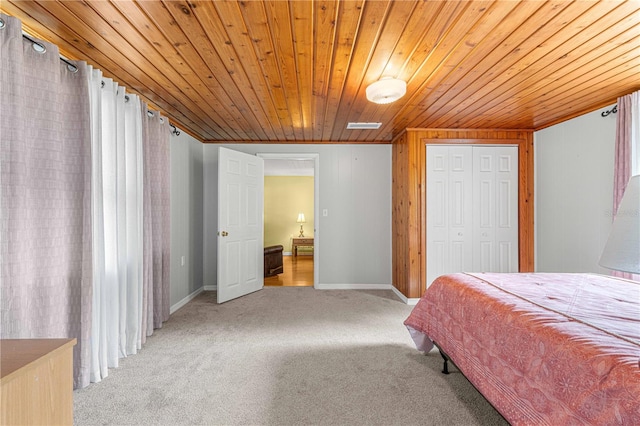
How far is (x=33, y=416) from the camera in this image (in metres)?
0.86

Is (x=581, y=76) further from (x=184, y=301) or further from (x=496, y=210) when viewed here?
(x=184, y=301)

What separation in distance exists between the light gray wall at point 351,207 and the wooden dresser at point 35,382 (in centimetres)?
372

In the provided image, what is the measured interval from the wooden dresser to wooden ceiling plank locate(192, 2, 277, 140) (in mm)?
1624

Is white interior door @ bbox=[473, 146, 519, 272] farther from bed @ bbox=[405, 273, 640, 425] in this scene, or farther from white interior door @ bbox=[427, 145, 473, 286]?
bed @ bbox=[405, 273, 640, 425]

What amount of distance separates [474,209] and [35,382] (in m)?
4.18

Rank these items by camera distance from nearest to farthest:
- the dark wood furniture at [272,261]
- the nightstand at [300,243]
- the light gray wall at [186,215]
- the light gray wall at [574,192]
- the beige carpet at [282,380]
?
the beige carpet at [282,380], the light gray wall at [574,192], the light gray wall at [186,215], the dark wood furniture at [272,261], the nightstand at [300,243]

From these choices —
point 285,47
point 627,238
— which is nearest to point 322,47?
point 285,47

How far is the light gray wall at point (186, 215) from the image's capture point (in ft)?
12.1

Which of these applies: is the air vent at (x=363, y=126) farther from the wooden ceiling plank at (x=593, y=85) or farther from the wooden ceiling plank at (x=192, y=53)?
the wooden ceiling plank at (x=593, y=85)

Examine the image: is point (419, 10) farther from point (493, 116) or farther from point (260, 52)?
point (493, 116)

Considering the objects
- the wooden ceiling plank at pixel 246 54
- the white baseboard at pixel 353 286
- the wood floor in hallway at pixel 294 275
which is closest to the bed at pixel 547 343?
the wooden ceiling plank at pixel 246 54

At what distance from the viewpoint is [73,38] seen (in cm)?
180

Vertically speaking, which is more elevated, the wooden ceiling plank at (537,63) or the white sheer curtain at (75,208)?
the wooden ceiling plank at (537,63)

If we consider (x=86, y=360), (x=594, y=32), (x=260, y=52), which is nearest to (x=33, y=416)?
(x=86, y=360)
